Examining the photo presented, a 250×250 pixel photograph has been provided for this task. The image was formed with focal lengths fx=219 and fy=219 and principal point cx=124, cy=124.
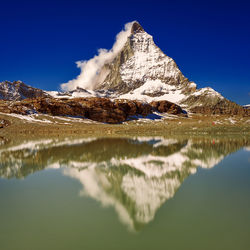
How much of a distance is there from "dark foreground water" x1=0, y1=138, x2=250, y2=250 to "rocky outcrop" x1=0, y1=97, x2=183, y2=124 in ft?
313

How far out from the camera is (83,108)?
119 meters

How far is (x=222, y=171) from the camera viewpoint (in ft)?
45.9

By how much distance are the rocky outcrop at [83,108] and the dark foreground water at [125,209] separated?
9539 cm

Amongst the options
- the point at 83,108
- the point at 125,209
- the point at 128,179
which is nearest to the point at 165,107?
the point at 83,108

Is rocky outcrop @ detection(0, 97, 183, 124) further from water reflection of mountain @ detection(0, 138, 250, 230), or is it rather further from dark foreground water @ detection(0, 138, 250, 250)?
dark foreground water @ detection(0, 138, 250, 250)

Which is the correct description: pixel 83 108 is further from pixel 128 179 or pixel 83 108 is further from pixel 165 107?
pixel 128 179

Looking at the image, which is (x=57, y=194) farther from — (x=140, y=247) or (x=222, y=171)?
(x=222, y=171)

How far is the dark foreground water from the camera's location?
5.88m

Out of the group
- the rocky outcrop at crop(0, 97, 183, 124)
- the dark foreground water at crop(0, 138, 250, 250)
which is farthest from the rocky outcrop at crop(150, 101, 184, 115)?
the dark foreground water at crop(0, 138, 250, 250)

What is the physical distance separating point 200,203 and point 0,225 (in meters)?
6.96

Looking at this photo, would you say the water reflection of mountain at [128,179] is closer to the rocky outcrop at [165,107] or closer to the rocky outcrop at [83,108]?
the rocky outcrop at [83,108]

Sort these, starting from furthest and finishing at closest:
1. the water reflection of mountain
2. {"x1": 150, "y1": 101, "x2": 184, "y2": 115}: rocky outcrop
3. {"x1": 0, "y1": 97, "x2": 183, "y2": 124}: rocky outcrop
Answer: {"x1": 150, "y1": 101, "x2": 184, "y2": 115}: rocky outcrop → {"x1": 0, "y1": 97, "x2": 183, "y2": 124}: rocky outcrop → the water reflection of mountain

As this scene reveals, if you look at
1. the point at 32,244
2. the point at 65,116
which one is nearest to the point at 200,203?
the point at 32,244

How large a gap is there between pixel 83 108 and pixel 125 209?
114 m
